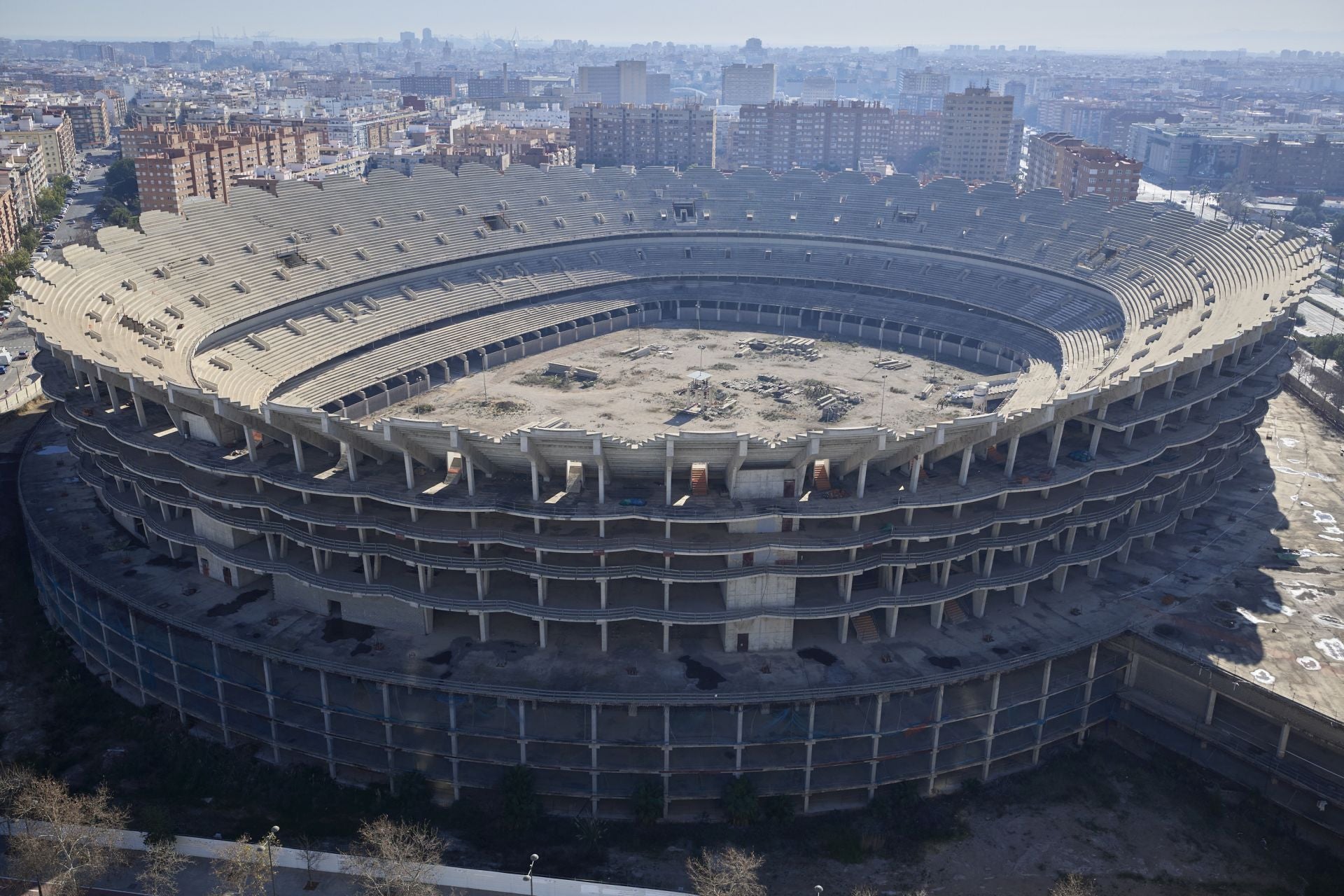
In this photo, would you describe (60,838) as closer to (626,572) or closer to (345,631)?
(345,631)

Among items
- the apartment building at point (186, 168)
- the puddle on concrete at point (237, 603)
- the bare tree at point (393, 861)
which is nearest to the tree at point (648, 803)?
the bare tree at point (393, 861)

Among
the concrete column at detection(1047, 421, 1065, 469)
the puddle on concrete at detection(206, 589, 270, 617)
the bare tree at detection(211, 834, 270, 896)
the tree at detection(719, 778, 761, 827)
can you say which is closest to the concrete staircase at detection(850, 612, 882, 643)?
the tree at detection(719, 778, 761, 827)

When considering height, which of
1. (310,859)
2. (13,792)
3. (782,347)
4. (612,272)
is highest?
(612,272)

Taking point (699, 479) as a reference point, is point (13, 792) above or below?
below

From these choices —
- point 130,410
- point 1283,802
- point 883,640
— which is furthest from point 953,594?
point 130,410

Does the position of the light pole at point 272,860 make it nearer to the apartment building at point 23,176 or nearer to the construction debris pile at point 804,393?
the construction debris pile at point 804,393

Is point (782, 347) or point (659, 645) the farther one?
point (782, 347)

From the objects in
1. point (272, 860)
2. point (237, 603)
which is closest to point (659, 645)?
point (272, 860)
